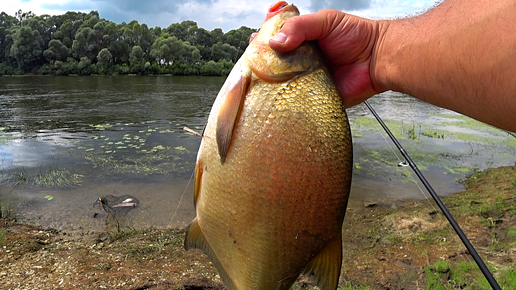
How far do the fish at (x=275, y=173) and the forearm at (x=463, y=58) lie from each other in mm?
432

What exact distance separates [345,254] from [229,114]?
4.14 meters

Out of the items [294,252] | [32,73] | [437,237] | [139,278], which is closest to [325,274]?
[294,252]

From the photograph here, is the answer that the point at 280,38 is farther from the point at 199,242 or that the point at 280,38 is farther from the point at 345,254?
the point at 345,254

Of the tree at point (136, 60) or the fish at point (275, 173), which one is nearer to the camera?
the fish at point (275, 173)

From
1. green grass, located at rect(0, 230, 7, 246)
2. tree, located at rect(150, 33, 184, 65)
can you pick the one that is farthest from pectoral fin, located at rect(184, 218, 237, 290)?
tree, located at rect(150, 33, 184, 65)

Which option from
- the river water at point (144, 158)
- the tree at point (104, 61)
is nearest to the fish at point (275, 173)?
the river water at point (144, 158)

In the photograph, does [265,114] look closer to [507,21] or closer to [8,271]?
[507,21]

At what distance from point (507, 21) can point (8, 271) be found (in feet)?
18.5

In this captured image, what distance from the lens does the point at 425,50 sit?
1.65m

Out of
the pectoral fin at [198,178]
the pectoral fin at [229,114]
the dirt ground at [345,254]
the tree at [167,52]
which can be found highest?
the tree at [167,52]

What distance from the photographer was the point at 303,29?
1.89 metres

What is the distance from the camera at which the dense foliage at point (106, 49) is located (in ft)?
170

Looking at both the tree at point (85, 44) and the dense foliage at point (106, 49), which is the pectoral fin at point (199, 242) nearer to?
the dense foliage at point (106, 49)

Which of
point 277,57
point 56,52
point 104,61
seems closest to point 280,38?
point 277,57
